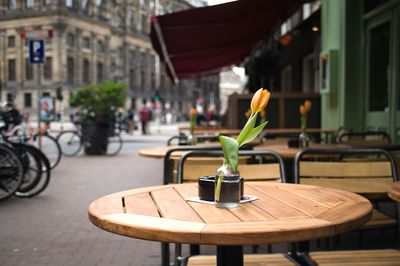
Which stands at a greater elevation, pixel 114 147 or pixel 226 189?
pixel 226 189

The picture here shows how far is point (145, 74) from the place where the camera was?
75188mm

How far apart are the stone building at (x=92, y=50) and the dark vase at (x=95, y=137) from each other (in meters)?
2.31

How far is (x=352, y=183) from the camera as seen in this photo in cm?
295

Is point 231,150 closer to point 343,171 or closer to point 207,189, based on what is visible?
point 207,189

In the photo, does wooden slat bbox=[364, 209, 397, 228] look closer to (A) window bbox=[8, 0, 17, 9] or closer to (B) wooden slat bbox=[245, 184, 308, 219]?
(B) wooden slat bbox=[245, 184, 308, 219]

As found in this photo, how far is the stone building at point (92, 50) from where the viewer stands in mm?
14383

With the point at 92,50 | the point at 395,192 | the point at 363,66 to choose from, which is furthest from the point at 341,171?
the point at 92,50

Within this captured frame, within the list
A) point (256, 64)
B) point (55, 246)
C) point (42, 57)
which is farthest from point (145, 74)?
point (55, 246)

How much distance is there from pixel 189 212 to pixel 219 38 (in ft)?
27.3

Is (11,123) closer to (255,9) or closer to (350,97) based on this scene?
(255,9)

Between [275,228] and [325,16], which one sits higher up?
[325,16]

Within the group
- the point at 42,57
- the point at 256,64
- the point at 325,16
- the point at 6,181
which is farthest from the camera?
the point at 256,64

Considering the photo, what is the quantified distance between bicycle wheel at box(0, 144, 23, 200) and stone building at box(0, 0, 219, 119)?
3.57 meters

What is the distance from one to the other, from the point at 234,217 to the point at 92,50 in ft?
193
